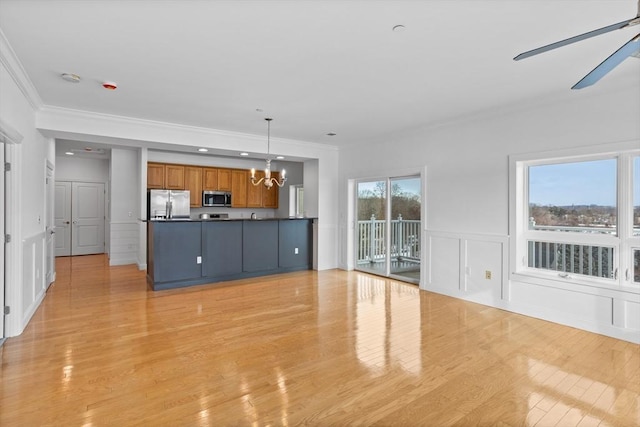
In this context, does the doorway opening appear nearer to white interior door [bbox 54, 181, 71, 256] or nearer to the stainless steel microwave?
the stainless steel microwave

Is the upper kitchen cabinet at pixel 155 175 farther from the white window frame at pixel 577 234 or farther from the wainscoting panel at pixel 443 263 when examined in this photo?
the white window frame at pixel 577 234

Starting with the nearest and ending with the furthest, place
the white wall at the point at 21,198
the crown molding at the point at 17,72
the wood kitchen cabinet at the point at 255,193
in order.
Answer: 1. the crown molding at the point at 17,72
2. the white wall at the point at 21,198
3. the wood kitchen cabinet at the point at 255,193

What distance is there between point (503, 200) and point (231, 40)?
366 cm

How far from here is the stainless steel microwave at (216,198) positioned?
25.3ft

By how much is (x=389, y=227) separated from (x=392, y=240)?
26 cm

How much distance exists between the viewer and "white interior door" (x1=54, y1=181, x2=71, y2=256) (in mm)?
8570

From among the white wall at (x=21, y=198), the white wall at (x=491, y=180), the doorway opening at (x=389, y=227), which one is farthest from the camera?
the doorway opening at (x=389, y=227)

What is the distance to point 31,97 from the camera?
3689 millimetres

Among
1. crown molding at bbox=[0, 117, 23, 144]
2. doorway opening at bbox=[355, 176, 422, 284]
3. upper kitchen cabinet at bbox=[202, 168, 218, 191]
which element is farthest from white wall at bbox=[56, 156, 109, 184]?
doorway opening at bbox=[355, 176, 422, 284]

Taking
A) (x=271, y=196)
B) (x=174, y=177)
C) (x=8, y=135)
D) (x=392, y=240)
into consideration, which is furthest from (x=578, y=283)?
(x=174, y=177)

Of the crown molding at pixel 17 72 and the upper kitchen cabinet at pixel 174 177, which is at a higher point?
the crown molding at pixel 17 72

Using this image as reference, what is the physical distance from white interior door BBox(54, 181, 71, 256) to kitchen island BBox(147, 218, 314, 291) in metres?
4.61

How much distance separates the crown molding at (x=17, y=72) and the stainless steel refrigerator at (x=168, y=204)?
124 inches

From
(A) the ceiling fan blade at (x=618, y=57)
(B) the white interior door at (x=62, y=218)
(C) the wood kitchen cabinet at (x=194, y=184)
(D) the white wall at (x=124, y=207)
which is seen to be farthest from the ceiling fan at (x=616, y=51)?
(B) the white interior door at (x=62, y=218)
